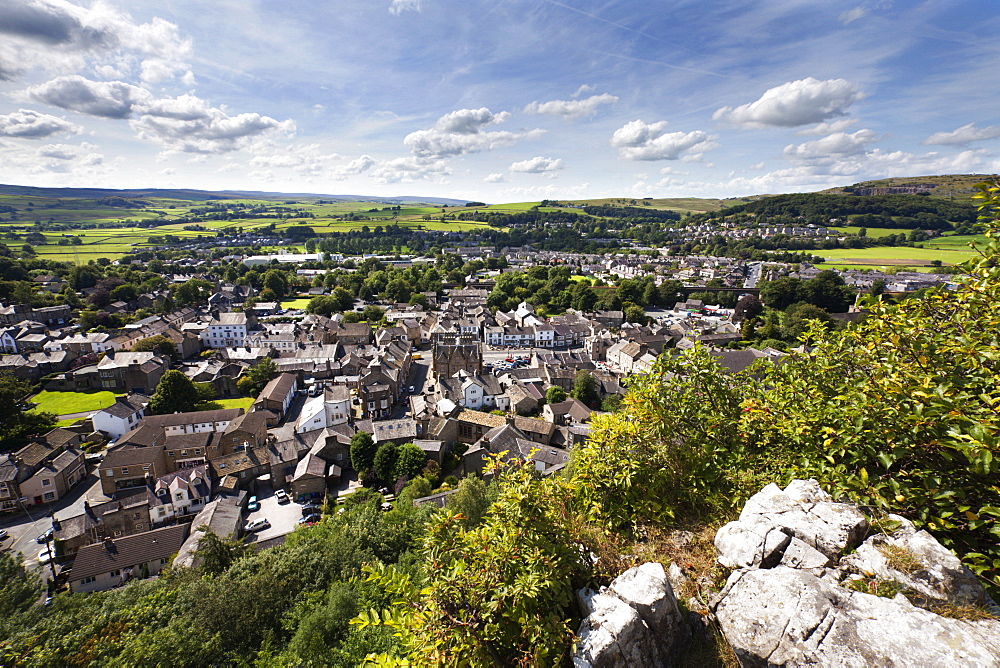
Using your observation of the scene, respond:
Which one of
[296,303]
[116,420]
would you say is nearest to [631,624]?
[116,420]

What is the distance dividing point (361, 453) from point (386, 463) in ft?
7.94

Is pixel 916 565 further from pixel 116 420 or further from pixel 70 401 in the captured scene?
pixel 70 401

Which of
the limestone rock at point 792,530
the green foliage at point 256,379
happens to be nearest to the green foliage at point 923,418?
the limestone rock at point 792,530

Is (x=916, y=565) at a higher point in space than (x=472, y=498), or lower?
higher

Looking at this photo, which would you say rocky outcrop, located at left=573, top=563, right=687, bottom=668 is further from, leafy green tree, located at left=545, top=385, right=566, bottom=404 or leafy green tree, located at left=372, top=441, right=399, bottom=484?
leafy green tree, located at left=545, top=385, right=566, bottom=404

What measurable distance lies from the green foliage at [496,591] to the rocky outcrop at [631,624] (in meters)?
0.29

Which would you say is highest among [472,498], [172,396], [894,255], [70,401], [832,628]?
[832,628]

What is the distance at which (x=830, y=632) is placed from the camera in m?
4.25

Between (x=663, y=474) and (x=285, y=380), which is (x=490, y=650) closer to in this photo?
(x=663, y=474)

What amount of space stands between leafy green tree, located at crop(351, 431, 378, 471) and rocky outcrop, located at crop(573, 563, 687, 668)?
3207cm

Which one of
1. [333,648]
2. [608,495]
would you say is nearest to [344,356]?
[333,648]

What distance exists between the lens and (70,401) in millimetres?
49625

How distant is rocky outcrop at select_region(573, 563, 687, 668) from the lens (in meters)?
5.00

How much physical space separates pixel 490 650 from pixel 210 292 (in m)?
126
